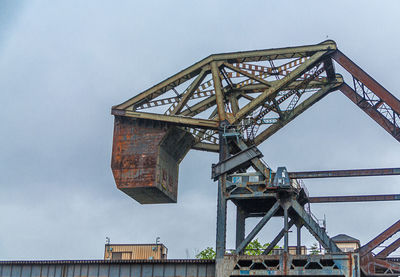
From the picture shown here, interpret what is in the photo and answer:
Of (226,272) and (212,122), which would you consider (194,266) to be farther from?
(212,122)

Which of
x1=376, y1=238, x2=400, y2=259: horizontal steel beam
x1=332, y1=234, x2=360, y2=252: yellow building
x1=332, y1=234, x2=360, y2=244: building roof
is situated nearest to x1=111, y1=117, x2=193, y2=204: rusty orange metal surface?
x1=376, y1=238, x2=400, y2=259: horizontal steel beam

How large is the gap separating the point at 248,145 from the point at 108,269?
429 inches

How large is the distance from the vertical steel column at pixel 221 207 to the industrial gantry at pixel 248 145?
2.3 inches

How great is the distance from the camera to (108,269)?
117ft

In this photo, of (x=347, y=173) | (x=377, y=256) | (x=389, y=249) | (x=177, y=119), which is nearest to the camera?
(x=389, y=249)

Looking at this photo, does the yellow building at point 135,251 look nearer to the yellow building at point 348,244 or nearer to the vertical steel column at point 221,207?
the vertical steel column at point 221,207

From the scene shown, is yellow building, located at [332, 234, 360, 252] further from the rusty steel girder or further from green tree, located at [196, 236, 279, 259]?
the rusty steel girder

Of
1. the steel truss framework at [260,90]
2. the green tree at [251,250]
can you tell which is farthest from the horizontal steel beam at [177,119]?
the green tree at [251,250]

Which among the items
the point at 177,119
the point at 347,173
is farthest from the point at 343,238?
the point at 177,119

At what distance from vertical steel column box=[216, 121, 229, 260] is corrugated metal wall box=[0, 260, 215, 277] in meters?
0.93

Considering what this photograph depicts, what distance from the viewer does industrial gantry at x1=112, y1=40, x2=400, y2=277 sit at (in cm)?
3322

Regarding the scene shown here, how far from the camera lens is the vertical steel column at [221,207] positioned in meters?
33.9

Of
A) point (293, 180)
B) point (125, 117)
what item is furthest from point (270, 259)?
point (125, 117)

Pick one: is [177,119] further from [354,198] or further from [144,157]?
[354,198]
